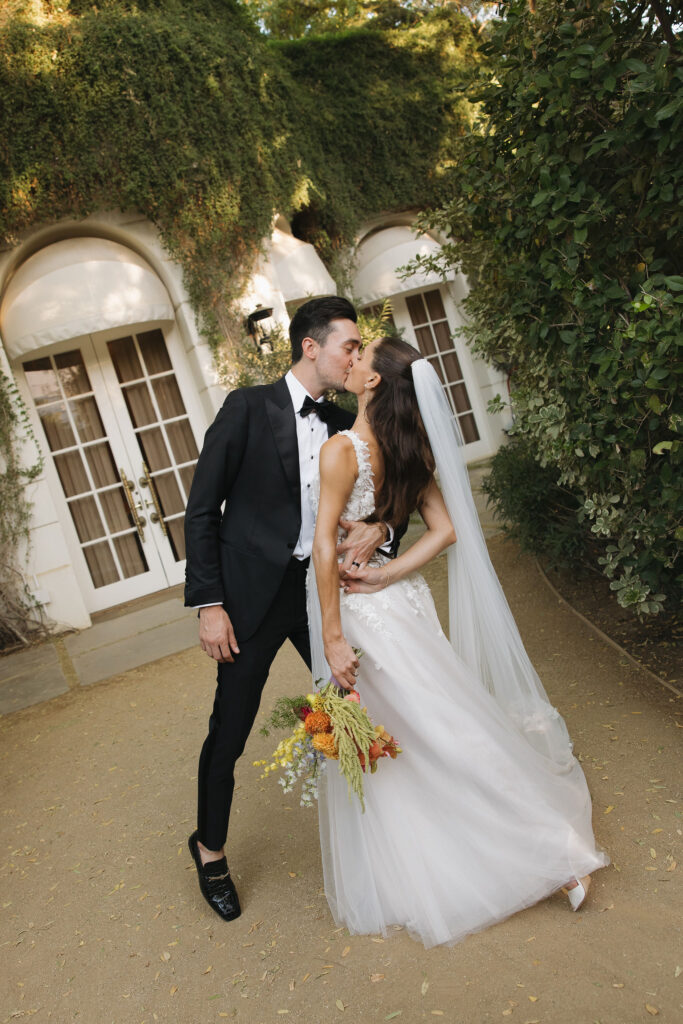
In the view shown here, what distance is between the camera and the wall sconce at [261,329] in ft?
28.4

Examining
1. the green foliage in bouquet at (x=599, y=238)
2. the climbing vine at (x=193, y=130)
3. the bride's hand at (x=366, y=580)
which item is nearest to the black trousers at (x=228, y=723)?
the bride's hand at (x=366, y=580)

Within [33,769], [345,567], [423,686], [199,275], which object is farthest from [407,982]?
[199,275]

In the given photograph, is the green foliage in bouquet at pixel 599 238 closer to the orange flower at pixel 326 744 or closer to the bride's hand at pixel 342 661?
the bride's hand at pixel 342 661

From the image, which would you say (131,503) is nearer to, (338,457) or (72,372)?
(72,372)

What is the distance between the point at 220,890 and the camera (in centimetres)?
281

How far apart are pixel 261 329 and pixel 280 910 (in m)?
6.97

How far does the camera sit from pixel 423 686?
100 inches

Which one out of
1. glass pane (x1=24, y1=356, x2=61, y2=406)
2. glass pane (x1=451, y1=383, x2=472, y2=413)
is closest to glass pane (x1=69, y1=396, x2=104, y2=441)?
glass pane (x1=24, y1=356, x2=61, y2=406)

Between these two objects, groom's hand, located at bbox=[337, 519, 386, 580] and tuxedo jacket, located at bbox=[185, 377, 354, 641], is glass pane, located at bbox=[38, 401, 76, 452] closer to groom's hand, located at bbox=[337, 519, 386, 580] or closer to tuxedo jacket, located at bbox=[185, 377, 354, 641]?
tuxedo jacket, located at bbox=[185, 377, 354, 641]

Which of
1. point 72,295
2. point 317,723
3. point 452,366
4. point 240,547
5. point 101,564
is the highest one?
point 72,295

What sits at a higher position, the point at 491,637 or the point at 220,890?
the point at 491,637

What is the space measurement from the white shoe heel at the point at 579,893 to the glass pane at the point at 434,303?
10.3m

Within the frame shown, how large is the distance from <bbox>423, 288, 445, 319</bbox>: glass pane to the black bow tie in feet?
30.8

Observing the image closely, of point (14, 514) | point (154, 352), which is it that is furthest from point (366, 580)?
point (154, 352)
